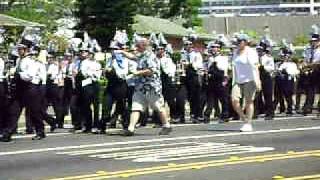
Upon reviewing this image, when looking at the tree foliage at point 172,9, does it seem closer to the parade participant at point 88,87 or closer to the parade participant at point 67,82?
the parade participant at point 67,82

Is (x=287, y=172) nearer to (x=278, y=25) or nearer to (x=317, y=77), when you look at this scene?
(x=317, y=77)

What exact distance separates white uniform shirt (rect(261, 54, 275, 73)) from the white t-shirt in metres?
→ 3.83

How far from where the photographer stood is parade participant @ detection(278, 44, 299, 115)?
2138 centimetres

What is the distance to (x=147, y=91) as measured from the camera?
15617 mm

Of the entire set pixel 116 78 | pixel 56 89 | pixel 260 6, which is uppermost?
pixel 260 6

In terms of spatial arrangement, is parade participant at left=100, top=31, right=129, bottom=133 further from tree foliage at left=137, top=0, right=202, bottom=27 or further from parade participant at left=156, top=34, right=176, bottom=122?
tree foliage at left=137, top=0, right=202, bottom=27

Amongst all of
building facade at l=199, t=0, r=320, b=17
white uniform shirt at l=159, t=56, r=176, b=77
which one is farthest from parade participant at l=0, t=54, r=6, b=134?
building facade at l=199, t=0, r=320, b=17

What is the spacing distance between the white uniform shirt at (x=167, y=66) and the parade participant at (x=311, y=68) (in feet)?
11.1

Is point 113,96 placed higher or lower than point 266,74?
lower

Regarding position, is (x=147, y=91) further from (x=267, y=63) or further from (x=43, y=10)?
(x=43, y=10)

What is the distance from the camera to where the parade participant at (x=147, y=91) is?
15570mm

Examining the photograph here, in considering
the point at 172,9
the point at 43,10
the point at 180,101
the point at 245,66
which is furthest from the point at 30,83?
the point at 172,9

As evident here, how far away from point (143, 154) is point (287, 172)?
2616mm

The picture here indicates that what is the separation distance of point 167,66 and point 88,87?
2425 mm
